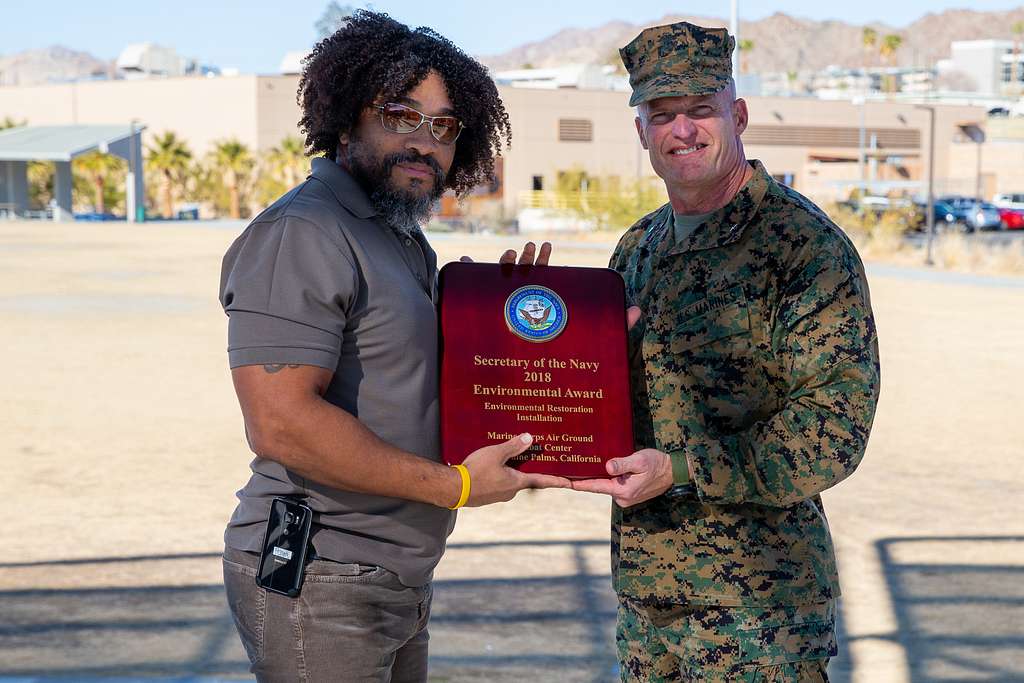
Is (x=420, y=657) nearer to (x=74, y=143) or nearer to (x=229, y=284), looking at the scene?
(x=229, y=284)

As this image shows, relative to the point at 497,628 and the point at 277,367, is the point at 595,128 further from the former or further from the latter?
the point at 277,367

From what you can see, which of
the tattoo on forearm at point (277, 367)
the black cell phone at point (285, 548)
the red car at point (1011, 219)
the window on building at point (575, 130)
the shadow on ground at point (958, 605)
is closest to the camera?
the tattoo on forearm at point (277, 367)

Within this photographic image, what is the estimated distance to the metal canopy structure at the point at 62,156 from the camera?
55.7 meters

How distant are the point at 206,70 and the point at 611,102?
44812mm

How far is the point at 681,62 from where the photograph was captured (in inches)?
111

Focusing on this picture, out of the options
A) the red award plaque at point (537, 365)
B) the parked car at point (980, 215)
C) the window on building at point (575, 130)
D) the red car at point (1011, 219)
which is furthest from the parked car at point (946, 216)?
the red award plaque at point (537, 365)

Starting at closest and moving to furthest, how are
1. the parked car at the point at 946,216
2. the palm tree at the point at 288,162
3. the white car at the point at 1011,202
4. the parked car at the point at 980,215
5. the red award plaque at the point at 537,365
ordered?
the red award plaque at the point at 537,365
the parked car at the point at 946,216
the parked car at the point at 980,215
the white car at the point at 1011,202
the palm tree at the point at 288,162

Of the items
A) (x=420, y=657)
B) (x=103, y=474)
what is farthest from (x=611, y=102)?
(x=420, y=657)

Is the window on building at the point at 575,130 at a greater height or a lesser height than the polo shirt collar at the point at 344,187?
greater

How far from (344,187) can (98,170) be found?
63520mm

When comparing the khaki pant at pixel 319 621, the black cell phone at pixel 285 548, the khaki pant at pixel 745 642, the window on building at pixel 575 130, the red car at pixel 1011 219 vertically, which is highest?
the window on building at pixel 575 130

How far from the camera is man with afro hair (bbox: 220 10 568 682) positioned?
8.06 ft

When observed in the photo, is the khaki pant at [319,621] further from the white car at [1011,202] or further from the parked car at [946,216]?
the white car at [1011,202]

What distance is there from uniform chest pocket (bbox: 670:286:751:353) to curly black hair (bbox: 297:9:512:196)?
670mm
